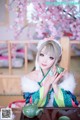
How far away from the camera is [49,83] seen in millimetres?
1808

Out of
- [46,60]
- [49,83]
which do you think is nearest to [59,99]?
[49,83]

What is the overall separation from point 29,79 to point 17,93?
0.67 m

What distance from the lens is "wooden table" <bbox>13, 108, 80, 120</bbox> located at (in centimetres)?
165

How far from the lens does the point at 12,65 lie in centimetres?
258

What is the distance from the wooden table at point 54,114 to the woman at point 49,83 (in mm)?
87

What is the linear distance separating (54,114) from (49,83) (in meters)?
0.21

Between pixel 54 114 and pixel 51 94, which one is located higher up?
pixel 51 94

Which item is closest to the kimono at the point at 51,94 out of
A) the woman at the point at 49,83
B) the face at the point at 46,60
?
the woman at the point at 49,83

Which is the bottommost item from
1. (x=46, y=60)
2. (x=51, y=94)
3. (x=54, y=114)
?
(x=54, y=114)

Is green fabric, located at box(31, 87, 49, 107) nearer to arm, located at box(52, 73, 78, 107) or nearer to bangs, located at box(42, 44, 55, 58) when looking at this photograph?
arm, located at box(52, 73, 78, 107)

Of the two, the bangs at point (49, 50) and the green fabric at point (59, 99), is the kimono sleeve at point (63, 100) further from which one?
the bangs at point (49, 50)

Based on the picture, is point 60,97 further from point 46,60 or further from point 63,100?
point 46,60

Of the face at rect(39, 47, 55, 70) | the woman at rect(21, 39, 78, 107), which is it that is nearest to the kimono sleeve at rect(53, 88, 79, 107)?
the woman at rect(21, 39, 78, 107)

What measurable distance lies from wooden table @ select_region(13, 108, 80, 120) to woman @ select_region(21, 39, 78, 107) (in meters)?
0.09
